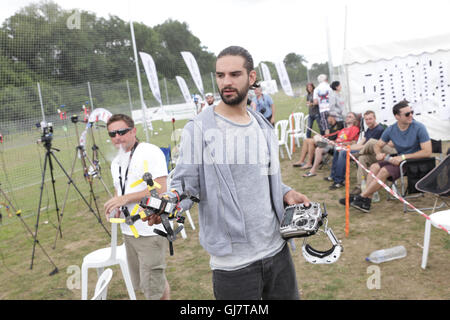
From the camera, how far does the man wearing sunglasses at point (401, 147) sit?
16.0ft

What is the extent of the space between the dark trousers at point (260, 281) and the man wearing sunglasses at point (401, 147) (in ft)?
11.7

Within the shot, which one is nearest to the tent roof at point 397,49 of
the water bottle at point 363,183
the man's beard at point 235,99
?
the water bottle at point 363,183

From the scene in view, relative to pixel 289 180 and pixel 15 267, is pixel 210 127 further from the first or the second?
pixel 289 180

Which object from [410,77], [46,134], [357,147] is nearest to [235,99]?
[46,134]

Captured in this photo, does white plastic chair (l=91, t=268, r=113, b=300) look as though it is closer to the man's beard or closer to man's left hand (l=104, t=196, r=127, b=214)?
man's left hand (l=104, t=196, r=127, b=214)

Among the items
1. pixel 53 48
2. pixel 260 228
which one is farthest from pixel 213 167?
pixel 53 48

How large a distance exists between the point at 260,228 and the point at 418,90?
23.4 feet

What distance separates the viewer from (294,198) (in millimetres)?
1801

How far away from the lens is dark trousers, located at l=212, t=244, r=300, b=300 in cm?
160

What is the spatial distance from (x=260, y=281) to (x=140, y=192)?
1.21 metres

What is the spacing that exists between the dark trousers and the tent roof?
686 centimetres

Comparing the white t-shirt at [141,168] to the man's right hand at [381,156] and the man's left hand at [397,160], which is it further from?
the man's right hand at [381,156]

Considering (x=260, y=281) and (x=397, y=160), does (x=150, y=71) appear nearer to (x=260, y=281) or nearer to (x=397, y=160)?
(x=397, y=160)
